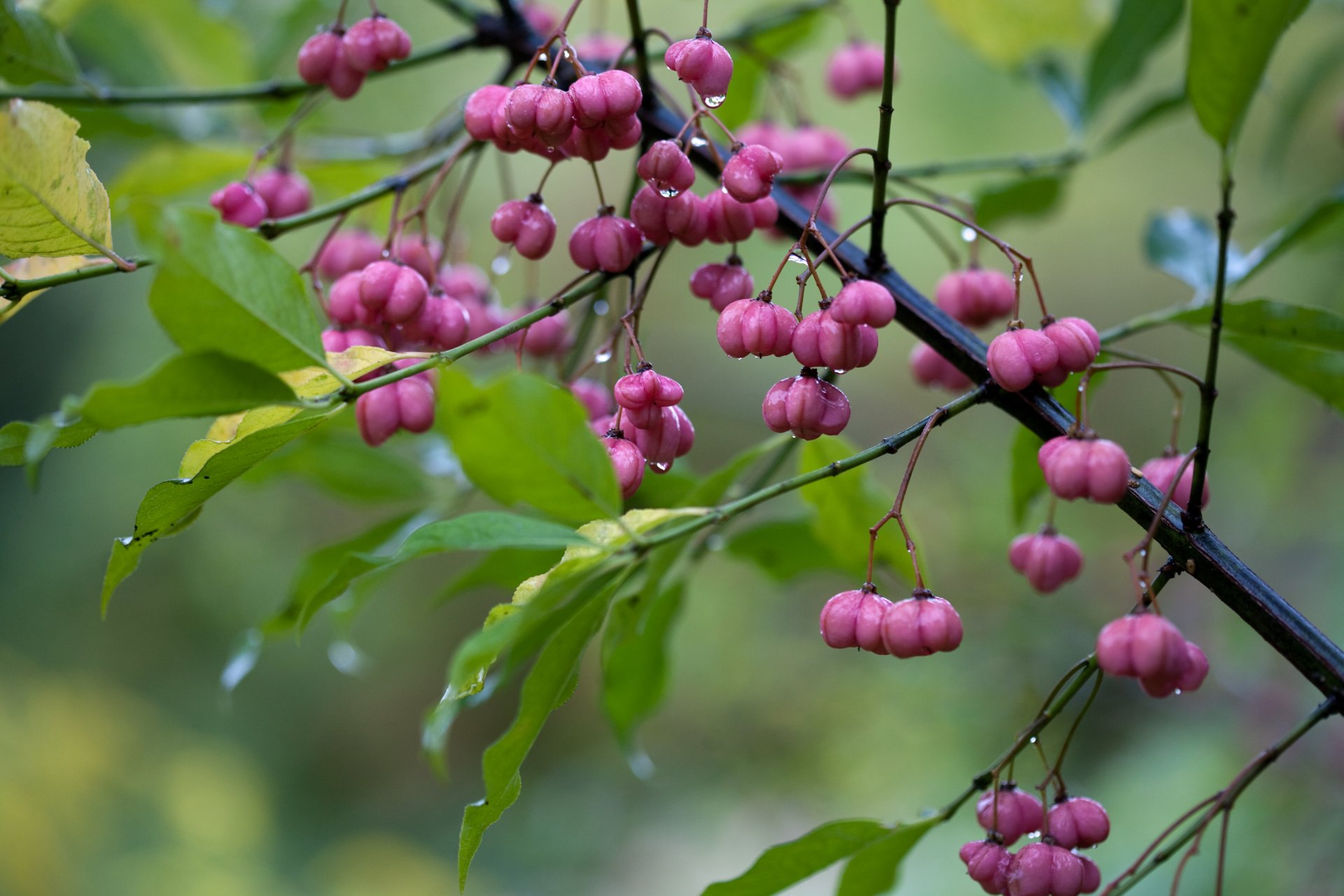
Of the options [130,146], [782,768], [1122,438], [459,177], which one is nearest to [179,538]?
[459,177]

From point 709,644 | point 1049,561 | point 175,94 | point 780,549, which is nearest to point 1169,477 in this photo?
point 1049,561

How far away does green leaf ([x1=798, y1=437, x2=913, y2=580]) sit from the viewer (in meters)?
0.86

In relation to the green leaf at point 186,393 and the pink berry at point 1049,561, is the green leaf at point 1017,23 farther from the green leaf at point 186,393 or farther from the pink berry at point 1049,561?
the green leaf at point 186,393

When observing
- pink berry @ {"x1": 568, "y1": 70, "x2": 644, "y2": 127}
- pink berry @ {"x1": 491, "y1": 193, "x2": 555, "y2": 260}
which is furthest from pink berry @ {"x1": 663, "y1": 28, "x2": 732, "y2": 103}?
pink berry @ {"x1": 491, "y1": 193, "x2": 555, "y2": 260}

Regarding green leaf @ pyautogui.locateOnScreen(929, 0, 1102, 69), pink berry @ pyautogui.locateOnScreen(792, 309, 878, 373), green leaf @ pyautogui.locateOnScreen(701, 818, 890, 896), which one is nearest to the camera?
pink berry @ pyautogui.locateOnScreen(792, 309, 878, 373)

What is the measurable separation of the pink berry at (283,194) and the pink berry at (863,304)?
53cm

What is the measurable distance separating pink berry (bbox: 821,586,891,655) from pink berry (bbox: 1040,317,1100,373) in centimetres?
17

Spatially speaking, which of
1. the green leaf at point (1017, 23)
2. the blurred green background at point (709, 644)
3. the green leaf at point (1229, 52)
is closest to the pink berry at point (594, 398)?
the green leaf at point (1229, 52)

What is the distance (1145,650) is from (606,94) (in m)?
0.41

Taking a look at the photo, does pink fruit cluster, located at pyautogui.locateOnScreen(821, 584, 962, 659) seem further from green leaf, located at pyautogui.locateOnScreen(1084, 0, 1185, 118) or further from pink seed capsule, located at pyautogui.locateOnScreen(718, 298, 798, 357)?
green leaf, located at pyautogui.locateOnScreen(1084, 0, 1185, 118)

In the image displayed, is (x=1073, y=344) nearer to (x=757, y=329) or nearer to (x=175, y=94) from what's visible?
(x=757, y=329)

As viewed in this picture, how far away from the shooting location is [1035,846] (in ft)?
2.10

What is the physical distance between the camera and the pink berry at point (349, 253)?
0.96 m

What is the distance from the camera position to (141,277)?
3.36m
